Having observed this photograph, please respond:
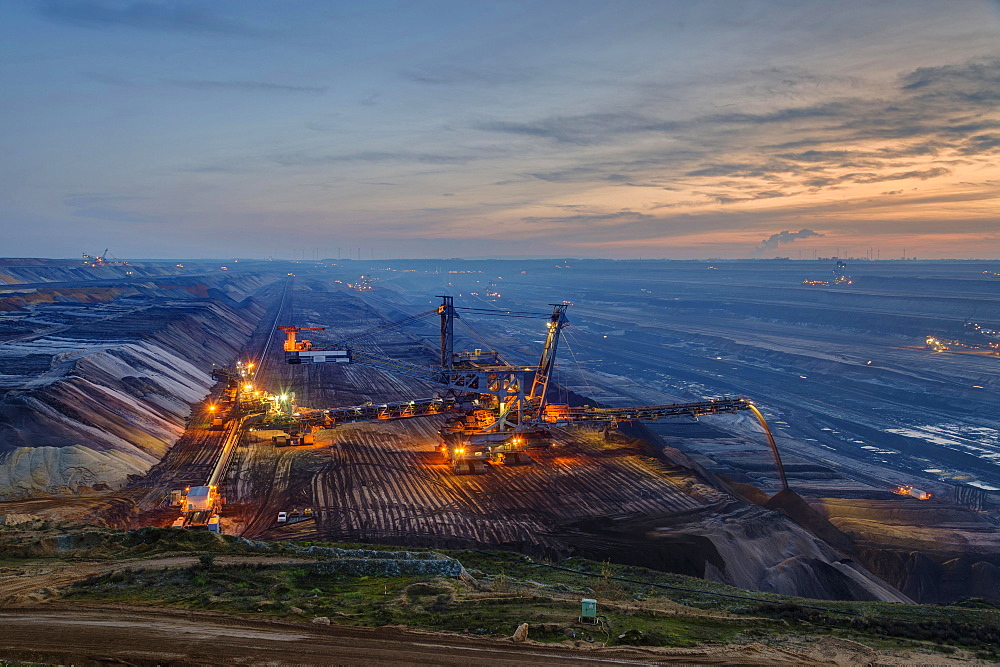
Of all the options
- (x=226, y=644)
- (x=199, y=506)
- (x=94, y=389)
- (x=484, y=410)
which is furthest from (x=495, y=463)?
(x=226, y=644)

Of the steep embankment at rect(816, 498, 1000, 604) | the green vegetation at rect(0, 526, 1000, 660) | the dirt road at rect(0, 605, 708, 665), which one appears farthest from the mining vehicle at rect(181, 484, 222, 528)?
the steep embankment at rect(816, 498, 1000, 604)

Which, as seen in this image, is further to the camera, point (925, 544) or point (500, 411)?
point (500, 411)

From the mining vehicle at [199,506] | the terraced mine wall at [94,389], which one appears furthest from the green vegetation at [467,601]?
the terraced mine wall at [94,389]

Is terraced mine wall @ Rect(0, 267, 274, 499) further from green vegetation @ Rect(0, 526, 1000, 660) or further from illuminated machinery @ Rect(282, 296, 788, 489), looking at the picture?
green vegetation @ Rect(0, 526, 1000, 660)

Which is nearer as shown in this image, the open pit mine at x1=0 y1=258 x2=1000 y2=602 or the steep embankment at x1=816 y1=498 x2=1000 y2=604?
the steep embankment at x1=816 y1=498 x2=1000 y2=604

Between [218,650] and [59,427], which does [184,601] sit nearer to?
[218,650]

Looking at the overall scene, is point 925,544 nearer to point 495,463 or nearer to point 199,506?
point 495,463

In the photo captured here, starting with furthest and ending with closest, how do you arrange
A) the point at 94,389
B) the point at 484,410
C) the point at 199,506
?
1. the point at 94,389
2. the point at 484,410
3. the point at 199,506

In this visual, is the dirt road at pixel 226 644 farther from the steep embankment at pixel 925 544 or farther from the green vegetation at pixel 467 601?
the steep embankment at pixel 925 544
